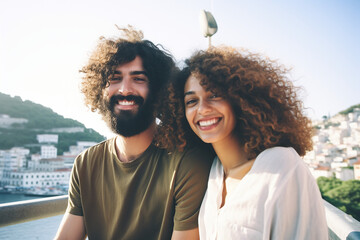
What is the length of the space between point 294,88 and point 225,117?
44 centimetres

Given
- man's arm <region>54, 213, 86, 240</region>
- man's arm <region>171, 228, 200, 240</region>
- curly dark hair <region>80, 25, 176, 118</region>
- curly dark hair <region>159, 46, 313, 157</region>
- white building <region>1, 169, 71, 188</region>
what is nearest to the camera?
curly dark hair <region>159, 46, 313, 157</region>

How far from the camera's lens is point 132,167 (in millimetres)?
1885

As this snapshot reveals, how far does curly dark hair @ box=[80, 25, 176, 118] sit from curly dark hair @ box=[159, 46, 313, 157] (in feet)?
1.88

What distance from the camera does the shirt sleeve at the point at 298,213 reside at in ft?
3.60

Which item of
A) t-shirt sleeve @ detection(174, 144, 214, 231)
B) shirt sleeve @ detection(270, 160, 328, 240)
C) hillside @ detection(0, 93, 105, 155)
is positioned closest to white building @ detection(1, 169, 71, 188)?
hillside @ detection(0, 93, 105, 155)

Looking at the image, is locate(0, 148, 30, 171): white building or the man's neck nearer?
the man's neck

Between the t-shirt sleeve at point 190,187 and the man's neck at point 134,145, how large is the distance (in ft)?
1.25

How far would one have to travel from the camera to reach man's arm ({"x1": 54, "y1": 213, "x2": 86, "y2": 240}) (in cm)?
193

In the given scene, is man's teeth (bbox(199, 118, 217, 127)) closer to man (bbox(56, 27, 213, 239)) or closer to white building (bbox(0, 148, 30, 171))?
man (bbox(56, 27, 213, 239))

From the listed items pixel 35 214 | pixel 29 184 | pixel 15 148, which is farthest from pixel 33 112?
pixel 35 214

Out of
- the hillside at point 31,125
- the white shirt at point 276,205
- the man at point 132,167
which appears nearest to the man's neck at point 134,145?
the man at point 132,167

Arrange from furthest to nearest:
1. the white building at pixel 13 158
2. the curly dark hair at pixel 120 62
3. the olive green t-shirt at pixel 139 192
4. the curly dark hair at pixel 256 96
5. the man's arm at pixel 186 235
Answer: the white building at pixel 13 158 < the curly dark hair at pixel 120 62 < the olive green t-shirt at pixel 139 192 < the man's arm at pixel 186 235 < the curly dark hair at pixel 256 96

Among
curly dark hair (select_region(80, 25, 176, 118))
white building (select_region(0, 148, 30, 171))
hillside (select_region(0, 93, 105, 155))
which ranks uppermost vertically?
curly dark hair (select_region(80, 25, 176, 118))

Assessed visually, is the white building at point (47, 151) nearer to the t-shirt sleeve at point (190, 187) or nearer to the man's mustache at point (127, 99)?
the man's mustache at point (127, 99)
